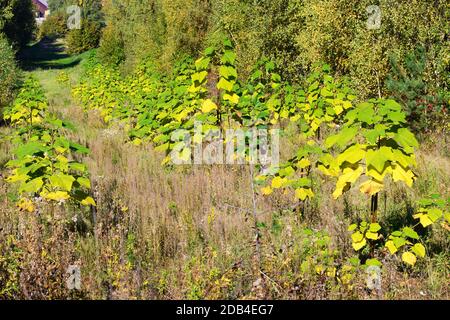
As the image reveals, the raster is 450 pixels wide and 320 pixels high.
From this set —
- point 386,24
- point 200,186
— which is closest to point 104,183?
point 200,186

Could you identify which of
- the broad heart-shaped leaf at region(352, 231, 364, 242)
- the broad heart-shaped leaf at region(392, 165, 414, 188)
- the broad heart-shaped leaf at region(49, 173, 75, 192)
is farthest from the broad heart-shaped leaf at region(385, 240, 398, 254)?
the broad heart-shaped leaf at region(49, 173, 75, 192)

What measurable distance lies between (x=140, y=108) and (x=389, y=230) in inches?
287

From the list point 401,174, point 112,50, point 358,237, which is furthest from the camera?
point 112,50

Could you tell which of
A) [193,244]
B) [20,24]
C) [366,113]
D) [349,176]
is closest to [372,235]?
[349,176]

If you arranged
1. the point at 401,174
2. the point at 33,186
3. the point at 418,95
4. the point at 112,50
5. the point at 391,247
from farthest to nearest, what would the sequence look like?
the point at 112,50, the point at 418,95, the point at 33,186, the point at 391,247, the point at 401,174

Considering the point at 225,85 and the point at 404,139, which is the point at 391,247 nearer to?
the point at 404,139

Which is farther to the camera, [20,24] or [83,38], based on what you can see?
[83,38]

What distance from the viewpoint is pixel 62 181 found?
3730mm

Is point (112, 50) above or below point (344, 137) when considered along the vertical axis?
above

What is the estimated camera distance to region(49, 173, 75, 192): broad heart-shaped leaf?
3.69m

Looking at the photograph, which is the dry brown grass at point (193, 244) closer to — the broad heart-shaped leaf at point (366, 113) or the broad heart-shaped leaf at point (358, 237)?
Answer: the broad heart-shaped leaf at point (358, 237)

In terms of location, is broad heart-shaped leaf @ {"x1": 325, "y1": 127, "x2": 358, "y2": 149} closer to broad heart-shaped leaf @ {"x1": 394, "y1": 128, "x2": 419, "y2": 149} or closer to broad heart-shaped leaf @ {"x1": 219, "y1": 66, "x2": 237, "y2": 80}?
broad heart-shaped leaf @ {"x1": 394, "y1": 128, "x2": 419, "y2": 149}

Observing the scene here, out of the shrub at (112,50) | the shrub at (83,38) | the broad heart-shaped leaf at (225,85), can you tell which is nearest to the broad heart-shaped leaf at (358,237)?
the broad heart-shaped leaf at (225,85)

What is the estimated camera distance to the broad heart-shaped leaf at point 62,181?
12.1ft
